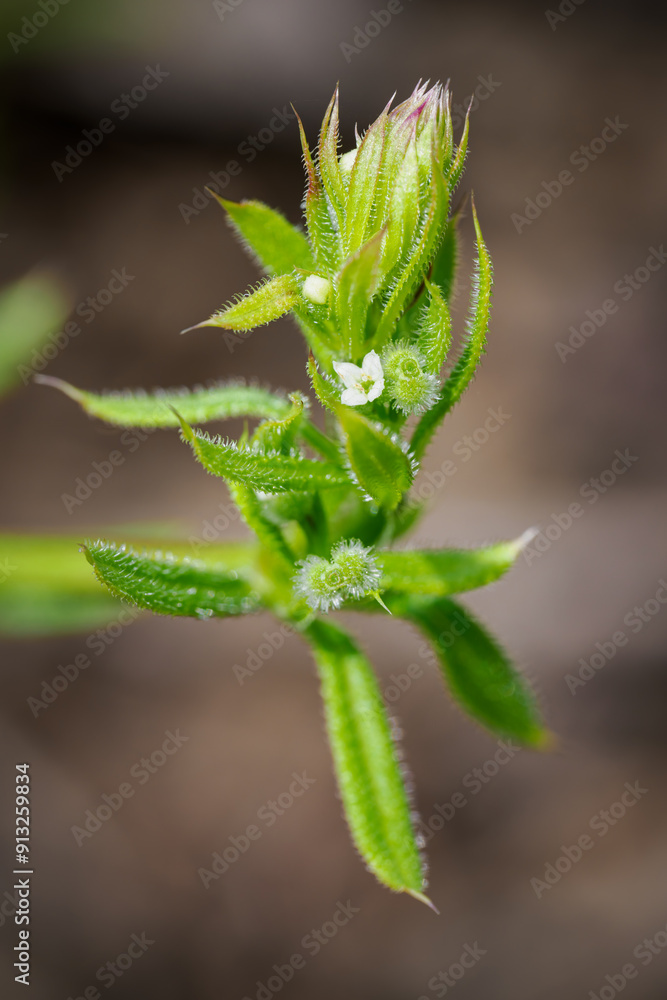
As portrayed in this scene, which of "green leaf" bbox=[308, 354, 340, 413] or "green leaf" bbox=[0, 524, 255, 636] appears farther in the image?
"green leaf" bbox=[0, 524, 255, 636]

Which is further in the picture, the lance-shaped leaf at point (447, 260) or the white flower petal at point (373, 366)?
the lance-shaped leaf at point (447, 260)

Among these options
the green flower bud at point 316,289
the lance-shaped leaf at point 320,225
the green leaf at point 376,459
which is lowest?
the green leaf at point 376,459

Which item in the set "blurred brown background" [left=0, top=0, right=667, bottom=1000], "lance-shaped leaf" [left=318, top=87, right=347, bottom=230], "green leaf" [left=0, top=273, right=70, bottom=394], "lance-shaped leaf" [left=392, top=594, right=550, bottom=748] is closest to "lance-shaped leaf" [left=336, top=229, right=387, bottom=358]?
"lance-shaped leaf" [left=318, top=87, right=347, bottom=230]

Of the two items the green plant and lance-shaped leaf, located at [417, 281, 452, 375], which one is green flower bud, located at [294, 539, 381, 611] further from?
lance-shaped leaf, located at [417, 281, 452, 375]

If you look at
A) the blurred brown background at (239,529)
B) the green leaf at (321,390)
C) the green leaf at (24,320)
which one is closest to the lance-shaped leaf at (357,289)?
the green leaf at (321,390)

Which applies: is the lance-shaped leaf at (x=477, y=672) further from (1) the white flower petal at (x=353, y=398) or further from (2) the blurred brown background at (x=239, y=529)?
(2) the blurred brown background at (x=239, y=529)
